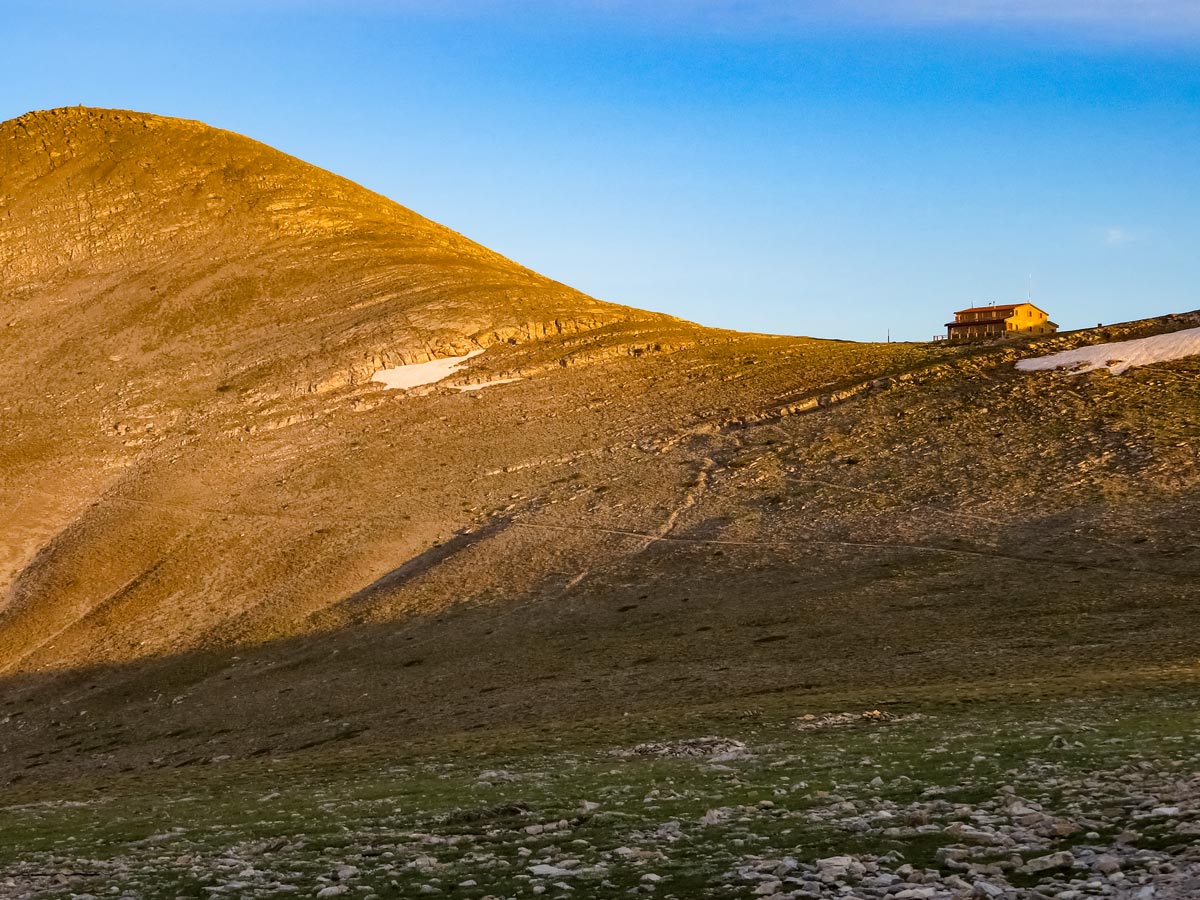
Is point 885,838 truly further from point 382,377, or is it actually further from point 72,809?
point 382,377

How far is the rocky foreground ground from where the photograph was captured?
12.6 meters

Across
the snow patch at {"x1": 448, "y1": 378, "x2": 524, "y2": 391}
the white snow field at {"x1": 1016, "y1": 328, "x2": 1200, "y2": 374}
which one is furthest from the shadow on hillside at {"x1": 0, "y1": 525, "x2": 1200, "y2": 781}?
the snow patch at {"x1": 448, "y1": 378, "x2": 524, "y2": 391}

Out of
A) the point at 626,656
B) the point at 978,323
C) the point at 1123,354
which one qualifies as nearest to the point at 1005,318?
the point at 978,323

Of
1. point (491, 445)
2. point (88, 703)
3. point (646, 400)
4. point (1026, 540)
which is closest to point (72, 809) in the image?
point (88, 703)

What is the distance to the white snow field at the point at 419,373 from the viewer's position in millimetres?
80875

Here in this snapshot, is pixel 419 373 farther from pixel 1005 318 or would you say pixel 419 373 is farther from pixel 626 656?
pixel 1005 318

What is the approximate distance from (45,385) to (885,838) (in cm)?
8058

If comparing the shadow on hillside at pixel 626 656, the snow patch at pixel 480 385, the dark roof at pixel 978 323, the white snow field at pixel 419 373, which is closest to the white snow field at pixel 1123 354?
the shadow on hillside at pixel 626 656

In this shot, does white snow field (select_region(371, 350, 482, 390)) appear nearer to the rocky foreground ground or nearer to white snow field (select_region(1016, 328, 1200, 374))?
white snow field (select_region(1016, 328, 1200, 374))

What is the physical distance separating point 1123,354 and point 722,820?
59261 mm

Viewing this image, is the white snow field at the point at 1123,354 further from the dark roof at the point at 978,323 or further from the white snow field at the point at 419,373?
the dark roof at the point at 978,323

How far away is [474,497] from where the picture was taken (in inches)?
2537

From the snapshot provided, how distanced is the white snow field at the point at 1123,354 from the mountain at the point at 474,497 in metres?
1.91

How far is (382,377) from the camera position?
268 ft
